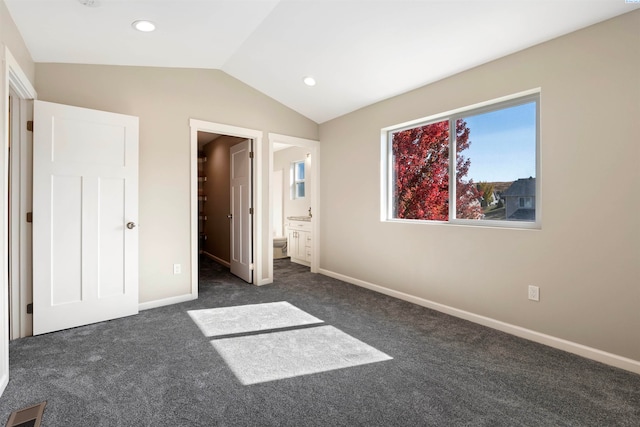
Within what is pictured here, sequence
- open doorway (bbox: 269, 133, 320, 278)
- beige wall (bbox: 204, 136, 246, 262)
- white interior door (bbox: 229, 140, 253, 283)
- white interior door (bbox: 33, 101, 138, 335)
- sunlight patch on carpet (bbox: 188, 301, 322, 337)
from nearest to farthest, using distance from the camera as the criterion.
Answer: white interior door (bbox: 33, 101, 138, 335) → sunlight patch on carpet (bbox: 188, 301, 322, 337) → white interior door (bbox: 229, 140, 253, 283) → open doorway (bbox: 269, 133, 320, 278) → beige wall (bbox: 204, 136, 246, 262)

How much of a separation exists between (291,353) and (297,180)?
485 cm

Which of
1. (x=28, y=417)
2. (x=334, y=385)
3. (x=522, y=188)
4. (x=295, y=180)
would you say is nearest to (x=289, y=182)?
(x=295, y=180)

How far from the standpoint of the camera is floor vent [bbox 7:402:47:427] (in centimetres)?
162

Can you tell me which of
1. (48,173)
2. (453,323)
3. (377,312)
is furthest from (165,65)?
(453,323)

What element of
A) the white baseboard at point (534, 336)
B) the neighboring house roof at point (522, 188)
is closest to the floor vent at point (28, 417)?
the white baseboard at point (534, 336)

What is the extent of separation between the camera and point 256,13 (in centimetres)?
279

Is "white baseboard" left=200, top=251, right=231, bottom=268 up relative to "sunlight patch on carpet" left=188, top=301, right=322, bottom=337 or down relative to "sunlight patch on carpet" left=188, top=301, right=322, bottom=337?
up

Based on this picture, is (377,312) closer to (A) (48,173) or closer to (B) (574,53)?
(B) (574,53)

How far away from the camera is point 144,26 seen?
2.69 metres

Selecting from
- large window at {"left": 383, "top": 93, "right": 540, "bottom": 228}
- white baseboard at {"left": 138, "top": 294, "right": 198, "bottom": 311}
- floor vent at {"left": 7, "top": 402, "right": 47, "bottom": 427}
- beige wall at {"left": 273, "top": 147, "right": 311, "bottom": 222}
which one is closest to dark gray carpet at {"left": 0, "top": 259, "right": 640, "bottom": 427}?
floor vent at {"left": 7, "top": 402, "right": 47, "bottom": 427}

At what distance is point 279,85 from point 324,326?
9.74ft

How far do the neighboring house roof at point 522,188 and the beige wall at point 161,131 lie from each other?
10.8ft

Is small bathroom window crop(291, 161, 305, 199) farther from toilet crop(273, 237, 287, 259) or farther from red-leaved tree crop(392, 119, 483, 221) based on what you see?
red-leaved tree crop(392, 119, 483, 221)

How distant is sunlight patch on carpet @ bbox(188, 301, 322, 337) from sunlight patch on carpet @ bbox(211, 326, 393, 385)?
0.62 feet
